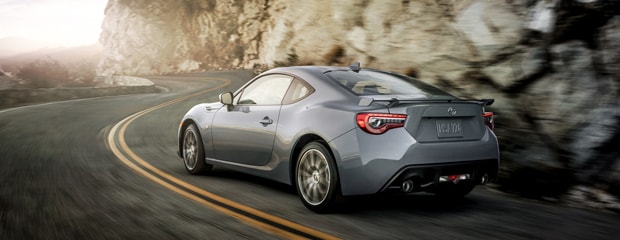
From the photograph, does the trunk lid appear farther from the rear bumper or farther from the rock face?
the rock face

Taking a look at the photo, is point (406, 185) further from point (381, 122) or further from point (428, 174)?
point (381, 122)

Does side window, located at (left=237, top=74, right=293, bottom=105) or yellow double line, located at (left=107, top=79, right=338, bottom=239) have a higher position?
side window, located at (left=237, top=74, right=293, bottom=105)

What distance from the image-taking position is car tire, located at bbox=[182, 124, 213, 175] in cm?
767

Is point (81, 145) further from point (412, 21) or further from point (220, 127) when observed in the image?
point (412, 21)

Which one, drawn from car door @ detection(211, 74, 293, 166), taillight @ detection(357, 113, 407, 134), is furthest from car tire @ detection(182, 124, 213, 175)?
taillight @ detection(357, 113, 407, 134)

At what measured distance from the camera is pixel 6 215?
546 centimetres

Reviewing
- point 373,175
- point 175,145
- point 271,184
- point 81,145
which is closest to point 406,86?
point 373,175

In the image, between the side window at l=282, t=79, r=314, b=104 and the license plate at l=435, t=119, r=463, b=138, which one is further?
the side window at l=282, t=79, r=314, b=104

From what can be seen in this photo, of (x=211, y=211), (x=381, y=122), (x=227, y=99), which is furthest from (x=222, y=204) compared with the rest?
(x=381, y=122)

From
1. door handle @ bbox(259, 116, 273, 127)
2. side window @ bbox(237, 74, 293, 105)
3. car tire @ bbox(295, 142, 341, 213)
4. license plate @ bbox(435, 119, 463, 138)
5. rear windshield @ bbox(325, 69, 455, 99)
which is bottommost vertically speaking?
car tire @ bbox(295, 142, 341, 213)

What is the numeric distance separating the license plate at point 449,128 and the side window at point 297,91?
1.31m

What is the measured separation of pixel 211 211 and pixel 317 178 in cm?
100

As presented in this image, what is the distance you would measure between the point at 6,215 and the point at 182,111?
13.0m

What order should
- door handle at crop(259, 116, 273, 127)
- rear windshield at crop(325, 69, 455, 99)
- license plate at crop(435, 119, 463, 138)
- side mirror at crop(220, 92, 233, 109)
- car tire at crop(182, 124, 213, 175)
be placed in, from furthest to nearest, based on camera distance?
car tire at crop(182, 124, 213, 175)
side mirror at crop(220, 92, 233, 109)
door handle at crop(259, 116, 273, 127)
rear windshield at crop(325, 69, 455, 99)
license plate at crop(435, 119, 463, 138)
